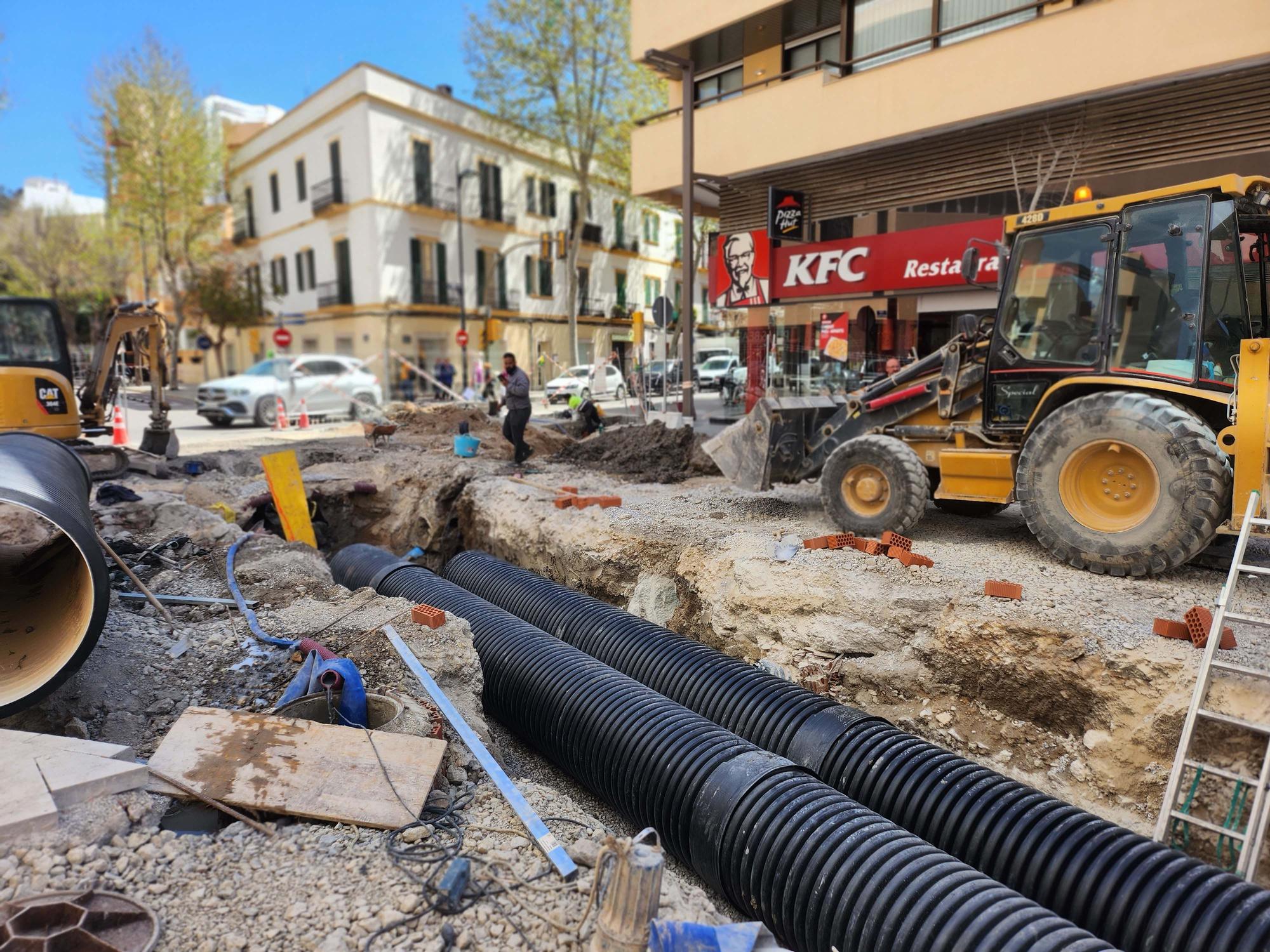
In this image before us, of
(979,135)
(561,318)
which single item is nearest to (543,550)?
(979,135)

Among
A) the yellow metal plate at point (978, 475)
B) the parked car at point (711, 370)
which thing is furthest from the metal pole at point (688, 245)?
the parked car at point (711, 370)

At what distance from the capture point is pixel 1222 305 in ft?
16.1

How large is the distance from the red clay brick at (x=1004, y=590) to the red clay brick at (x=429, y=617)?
3.47 metres

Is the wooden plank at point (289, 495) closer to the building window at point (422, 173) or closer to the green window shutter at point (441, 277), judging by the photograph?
the green window shutter at point (441, 277)

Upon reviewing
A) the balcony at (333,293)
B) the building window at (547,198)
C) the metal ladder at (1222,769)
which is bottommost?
the metal ladder at (1222,769)

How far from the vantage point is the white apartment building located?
2825 centimetres

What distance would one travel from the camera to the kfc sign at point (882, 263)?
39.9 feet

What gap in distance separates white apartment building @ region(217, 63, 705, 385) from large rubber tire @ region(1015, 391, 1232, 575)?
66.3 feet

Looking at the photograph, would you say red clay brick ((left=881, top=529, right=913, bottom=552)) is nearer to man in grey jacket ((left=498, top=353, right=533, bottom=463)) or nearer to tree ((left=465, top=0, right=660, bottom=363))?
man in grey jacket ((left=498, top=353, right=533, bottom=463))

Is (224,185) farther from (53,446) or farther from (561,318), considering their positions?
(53,446)

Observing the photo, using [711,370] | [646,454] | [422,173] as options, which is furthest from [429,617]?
[422,173]

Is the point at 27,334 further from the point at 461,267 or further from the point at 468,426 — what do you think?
the point at 461,267

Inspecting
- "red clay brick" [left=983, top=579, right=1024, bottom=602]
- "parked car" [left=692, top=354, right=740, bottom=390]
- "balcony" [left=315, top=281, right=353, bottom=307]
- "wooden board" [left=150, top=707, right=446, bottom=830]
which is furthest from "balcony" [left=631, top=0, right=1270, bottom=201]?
"balcony" [left=315, top=281, right=353, bottom=307]

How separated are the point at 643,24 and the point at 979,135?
7.15 meters
